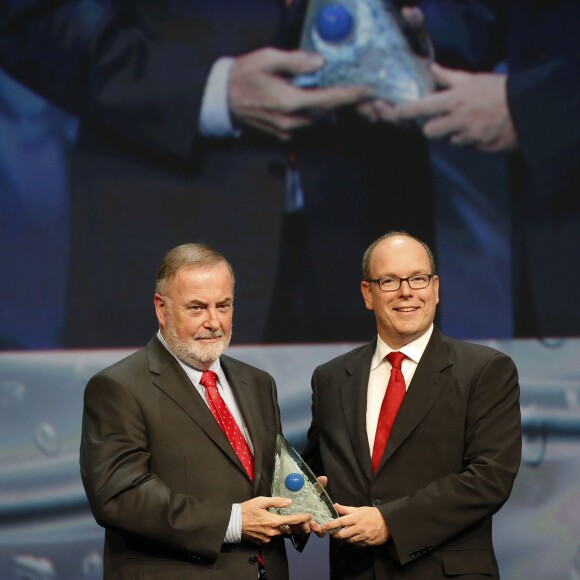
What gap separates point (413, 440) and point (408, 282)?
20.6 inches

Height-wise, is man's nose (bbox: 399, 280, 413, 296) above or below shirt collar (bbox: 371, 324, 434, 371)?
above

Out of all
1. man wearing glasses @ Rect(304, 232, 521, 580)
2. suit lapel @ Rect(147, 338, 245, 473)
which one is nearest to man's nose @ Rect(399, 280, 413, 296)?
man wearing glasses @ Rect(304, 232, 521, 580)

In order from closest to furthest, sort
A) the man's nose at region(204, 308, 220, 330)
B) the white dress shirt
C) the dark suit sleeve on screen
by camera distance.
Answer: the man's nose at region(204, 308, 220, 330)
the white dress shirt
the dark suit sleeve on screen

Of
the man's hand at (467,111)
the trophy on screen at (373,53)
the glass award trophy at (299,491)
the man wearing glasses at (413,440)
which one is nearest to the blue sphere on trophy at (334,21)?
the trophy on screen at (373,53)

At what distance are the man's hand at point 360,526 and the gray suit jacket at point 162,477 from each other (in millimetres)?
234

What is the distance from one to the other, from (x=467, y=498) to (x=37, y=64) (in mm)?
3074

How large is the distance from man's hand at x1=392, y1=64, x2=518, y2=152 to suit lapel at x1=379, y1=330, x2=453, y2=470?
1.86 metres

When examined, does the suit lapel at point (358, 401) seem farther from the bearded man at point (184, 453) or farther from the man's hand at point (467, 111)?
the man's hand at point (467, 111)

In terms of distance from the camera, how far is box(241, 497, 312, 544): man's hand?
2697 millimetres

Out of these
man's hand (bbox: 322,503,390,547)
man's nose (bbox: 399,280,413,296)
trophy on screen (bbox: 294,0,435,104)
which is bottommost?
man's hand (bbox: 322,503,390,547)

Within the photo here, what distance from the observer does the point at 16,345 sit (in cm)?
451

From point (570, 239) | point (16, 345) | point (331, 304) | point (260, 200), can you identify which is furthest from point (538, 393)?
point (16, 345)

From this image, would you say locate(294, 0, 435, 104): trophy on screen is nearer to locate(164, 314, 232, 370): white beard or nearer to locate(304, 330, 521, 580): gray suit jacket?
locate(304, 330, 521, 580): gray suit jacket

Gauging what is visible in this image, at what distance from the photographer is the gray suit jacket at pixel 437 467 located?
2.83m
